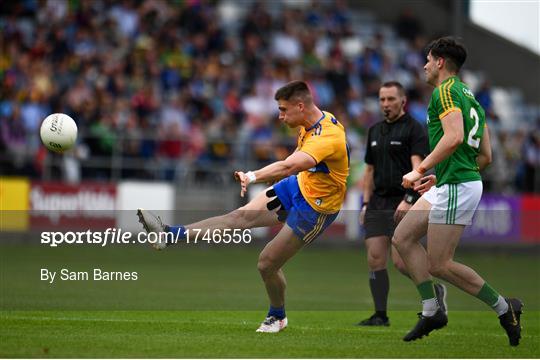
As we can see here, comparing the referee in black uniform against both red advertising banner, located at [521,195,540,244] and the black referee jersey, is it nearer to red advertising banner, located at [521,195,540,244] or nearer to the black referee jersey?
the black referee jersey

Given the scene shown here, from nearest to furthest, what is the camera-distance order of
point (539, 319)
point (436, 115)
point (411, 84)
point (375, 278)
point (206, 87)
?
point (436, 115), point (375, 278), point (539, 319), point (206, 87), point (411, 84)

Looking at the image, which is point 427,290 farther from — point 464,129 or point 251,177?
point 251,177

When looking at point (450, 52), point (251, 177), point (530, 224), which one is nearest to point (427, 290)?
point (251, 177)

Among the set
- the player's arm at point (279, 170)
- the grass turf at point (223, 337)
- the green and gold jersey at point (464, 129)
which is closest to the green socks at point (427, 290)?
the grass turf at point (223, 337)

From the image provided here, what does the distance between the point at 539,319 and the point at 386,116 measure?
10.6 ft

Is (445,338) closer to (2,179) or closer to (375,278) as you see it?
(375,278)

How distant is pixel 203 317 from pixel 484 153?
379 centimetres

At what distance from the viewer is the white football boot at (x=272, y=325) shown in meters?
11.1

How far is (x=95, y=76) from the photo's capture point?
26.2m

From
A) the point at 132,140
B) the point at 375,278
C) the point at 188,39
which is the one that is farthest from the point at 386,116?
the point at 188,39

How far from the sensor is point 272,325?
36.5 ft

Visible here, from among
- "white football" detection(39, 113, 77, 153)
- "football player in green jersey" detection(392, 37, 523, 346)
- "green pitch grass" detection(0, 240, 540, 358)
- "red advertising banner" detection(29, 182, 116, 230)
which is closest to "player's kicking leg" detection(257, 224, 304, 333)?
"green pitch grass" detection(0, 240, 540, 358)

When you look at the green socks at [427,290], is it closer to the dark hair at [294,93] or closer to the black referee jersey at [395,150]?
the dark hair at [294,93]

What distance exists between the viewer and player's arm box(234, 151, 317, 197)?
990cm
